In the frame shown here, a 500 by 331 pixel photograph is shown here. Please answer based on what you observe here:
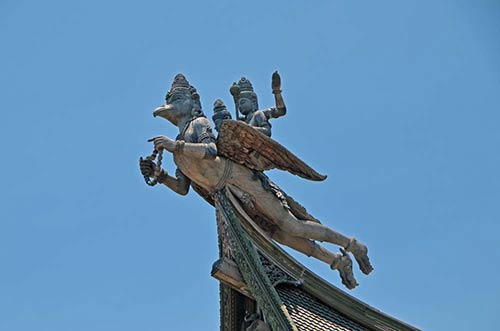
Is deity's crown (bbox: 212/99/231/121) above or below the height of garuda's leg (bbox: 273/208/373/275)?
above

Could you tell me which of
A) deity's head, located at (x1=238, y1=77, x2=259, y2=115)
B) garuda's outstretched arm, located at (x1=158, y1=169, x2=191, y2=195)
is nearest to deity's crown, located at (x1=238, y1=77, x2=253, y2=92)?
deity's head, located at (x1=238, y1=77, x2=259, y2=115)

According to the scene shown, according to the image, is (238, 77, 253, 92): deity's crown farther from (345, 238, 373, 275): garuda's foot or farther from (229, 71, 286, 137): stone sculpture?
(345, 238, 373, 275): garuda's foot

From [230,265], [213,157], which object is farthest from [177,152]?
[230,265]

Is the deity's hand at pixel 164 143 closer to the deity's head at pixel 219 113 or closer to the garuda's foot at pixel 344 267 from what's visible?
the deity's head at pixel 219 113

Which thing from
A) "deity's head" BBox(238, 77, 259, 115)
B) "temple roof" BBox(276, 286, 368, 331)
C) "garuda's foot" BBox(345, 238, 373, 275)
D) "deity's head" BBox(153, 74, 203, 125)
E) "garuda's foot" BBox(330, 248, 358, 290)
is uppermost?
"deity's head" BBox(238, 77, 259, 115)

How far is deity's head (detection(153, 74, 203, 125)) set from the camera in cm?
1533

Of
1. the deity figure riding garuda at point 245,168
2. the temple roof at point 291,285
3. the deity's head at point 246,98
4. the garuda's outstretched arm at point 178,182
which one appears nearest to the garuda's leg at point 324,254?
the deity figure riding garuda at point 245,168

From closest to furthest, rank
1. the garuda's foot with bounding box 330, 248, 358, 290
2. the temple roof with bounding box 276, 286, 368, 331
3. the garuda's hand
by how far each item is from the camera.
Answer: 1. the temple roof with bounding box 276, 286, 368, 331
2. the garuda's hand
3. the garuda's foot with bounding box 330, 248, 358, 290

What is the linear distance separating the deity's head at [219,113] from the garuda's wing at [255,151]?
0.32m

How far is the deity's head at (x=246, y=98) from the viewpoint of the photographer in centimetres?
1570

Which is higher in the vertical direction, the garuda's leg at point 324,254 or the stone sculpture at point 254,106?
the stone sculpture at point 254,106

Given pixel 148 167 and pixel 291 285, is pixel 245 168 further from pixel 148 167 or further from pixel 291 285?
pixel 291 285

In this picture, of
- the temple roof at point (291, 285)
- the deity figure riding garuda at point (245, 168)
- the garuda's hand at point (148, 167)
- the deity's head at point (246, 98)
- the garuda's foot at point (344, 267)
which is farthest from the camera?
the deity's head at point (246, 98)

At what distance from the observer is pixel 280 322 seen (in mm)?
13742
